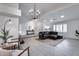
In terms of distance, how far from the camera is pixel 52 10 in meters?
2.08

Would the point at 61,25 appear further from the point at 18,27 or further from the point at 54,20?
the point at 18,27

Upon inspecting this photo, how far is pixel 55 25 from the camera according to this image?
6.88 feet

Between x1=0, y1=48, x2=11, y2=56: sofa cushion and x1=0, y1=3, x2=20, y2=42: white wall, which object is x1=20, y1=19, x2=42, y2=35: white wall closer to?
x1=0, y1=3, x2=20, y2=42: white wall

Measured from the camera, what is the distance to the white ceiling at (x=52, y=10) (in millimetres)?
2004

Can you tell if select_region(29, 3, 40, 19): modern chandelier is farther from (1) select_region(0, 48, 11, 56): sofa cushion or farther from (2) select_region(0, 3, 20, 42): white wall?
(1) select_region(0, 48, 11, 56): sofa cushion

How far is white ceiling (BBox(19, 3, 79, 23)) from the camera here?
2004 mm

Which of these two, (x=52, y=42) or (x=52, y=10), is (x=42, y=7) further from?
(x=52, y=42)

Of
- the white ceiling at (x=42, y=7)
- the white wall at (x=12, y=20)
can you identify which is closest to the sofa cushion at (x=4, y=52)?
the white wall at (x=12, y=20)

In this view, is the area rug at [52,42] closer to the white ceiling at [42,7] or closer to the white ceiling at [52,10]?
the white ceiling at [52,10]

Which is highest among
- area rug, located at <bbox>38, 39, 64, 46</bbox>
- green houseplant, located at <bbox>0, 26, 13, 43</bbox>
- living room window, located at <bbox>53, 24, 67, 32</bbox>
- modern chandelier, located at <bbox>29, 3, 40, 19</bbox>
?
modern chandelier, located at <bbox>29, 3, 40, 19</bbox>

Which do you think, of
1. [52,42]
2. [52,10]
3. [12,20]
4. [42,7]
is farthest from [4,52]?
[52,10]

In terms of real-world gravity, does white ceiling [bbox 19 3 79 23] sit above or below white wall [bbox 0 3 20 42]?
above

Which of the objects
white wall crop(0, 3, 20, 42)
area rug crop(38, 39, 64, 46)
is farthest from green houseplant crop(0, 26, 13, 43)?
area rug crop(38, 39, 64, 46)

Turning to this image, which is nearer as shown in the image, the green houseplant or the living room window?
the green houseplant
